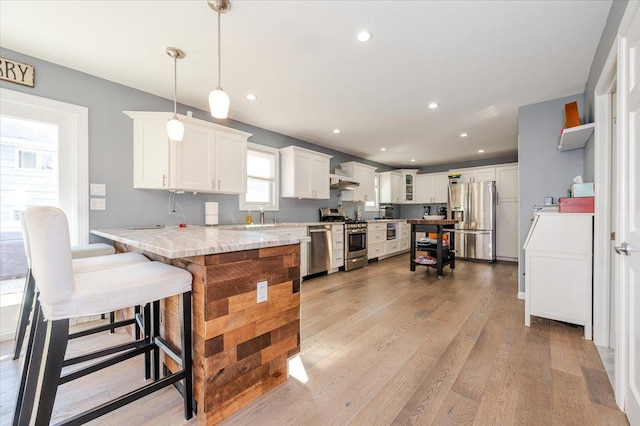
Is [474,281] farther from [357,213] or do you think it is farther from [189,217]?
[189,217]

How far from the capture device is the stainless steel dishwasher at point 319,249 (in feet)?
14.3

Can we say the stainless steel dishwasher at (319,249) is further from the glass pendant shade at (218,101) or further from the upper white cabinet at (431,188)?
the upper white cabinet at (431,188)

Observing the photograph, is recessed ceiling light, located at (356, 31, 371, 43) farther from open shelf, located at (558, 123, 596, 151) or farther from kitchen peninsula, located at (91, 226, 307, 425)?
open shelf, located at (558, 123, 596, 151)

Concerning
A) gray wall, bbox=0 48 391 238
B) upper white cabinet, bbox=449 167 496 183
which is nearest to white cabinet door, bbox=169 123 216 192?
gray wall, bbox=0 48 391 238

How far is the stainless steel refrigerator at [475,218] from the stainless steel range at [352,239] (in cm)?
213

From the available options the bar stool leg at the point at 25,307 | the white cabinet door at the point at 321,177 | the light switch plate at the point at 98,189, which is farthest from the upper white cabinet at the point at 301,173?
the bar stool leg at the point at 25,307

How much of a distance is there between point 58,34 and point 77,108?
748 mm

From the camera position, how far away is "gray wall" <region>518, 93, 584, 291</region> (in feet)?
10.4

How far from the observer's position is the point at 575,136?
2684 mm

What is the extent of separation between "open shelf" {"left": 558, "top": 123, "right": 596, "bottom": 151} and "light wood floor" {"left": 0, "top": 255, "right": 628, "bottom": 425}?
6.08ft

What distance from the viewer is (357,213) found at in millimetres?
6441

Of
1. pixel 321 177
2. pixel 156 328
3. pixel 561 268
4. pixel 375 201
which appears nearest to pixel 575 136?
pixel 561 268

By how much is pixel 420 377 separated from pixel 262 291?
3.89 ft

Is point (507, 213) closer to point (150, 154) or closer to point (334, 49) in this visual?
point (334, 49)
